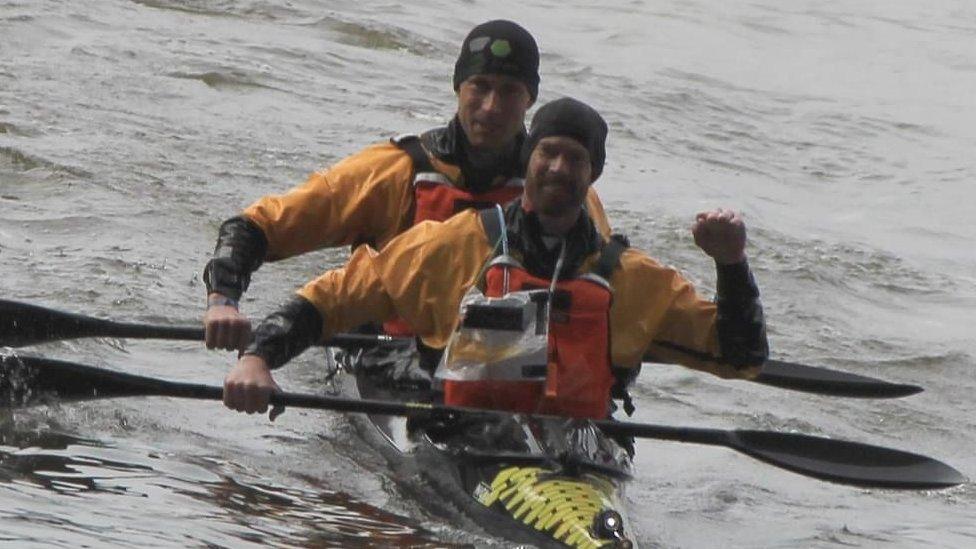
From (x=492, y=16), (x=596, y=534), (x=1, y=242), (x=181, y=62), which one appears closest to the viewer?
(x=596, y=534)

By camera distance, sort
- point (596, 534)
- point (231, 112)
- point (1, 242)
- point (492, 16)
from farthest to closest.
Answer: point (492, 16)
point (231, 112)
point (1, 242)
point (596, 534)

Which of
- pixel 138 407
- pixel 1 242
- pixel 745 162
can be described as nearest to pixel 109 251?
pixel 1 242

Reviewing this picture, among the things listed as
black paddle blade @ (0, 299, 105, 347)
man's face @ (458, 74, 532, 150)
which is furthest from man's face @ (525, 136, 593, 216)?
black paddle blade @ (0, 299, 105, 347)

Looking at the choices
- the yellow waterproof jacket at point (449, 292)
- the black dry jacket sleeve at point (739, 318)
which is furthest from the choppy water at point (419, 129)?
the black dry jacket sleeve at point (739, 318)

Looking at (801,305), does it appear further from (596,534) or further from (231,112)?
(596,534)

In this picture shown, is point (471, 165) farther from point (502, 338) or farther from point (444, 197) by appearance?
point (502, 338)

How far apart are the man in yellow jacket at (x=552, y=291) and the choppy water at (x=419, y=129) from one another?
0.52m

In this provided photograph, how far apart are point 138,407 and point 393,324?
3.29ft

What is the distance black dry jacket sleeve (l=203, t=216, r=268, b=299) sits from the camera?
6355 millimetres

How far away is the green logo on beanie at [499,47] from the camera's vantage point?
21.9ft

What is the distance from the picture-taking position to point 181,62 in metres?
14.3

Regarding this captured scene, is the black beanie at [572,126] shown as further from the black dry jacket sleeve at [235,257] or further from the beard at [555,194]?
the black dry jacket sleeve at [235,257]

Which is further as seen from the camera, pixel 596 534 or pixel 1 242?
pixel 1 242

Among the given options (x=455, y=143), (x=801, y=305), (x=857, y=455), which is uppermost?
(x=455, y=143)
